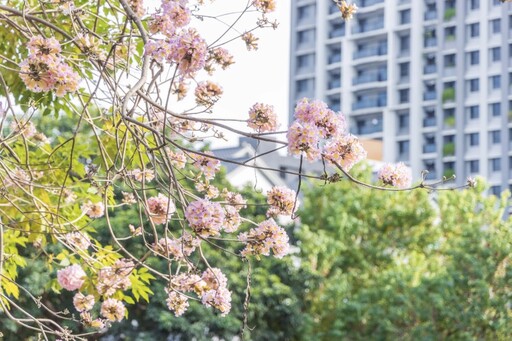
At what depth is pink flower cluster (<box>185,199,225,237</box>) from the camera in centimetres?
418

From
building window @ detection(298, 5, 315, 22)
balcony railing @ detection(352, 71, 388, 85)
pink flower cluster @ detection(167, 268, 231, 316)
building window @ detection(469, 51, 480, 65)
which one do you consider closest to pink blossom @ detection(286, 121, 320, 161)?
pink flower cluster @ detection(167, 268, 231, 316)

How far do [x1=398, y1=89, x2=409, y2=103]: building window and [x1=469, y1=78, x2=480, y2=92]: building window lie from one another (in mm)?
4151

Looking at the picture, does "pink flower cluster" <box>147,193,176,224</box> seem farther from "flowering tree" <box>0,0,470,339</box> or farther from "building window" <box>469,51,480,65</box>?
"building window" <box>469,51,480,65</box>

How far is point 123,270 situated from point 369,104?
200 ft

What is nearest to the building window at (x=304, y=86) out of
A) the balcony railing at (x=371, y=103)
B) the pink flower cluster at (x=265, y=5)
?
the balcony railing at (x=371, y=103)

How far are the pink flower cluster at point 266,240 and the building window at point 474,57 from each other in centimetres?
5794

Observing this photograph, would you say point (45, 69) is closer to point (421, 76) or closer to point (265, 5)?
point (265, 5)

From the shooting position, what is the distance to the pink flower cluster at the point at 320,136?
393cm

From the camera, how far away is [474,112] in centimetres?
6088

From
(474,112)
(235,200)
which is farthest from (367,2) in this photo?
(235,200)

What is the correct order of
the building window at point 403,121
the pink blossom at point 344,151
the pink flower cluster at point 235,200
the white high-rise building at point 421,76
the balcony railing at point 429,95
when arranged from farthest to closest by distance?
the building window at point 403,121, the balcony railing at point 429,95, the white high-rise building at point 421,76, the pink flower cluster at point 235,200, the pink blossom at point 344,151

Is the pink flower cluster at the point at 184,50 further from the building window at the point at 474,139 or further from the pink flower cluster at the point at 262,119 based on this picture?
the building window at the point at 474,139

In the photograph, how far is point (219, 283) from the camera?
185 inches

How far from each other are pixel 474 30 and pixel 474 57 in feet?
4.79
